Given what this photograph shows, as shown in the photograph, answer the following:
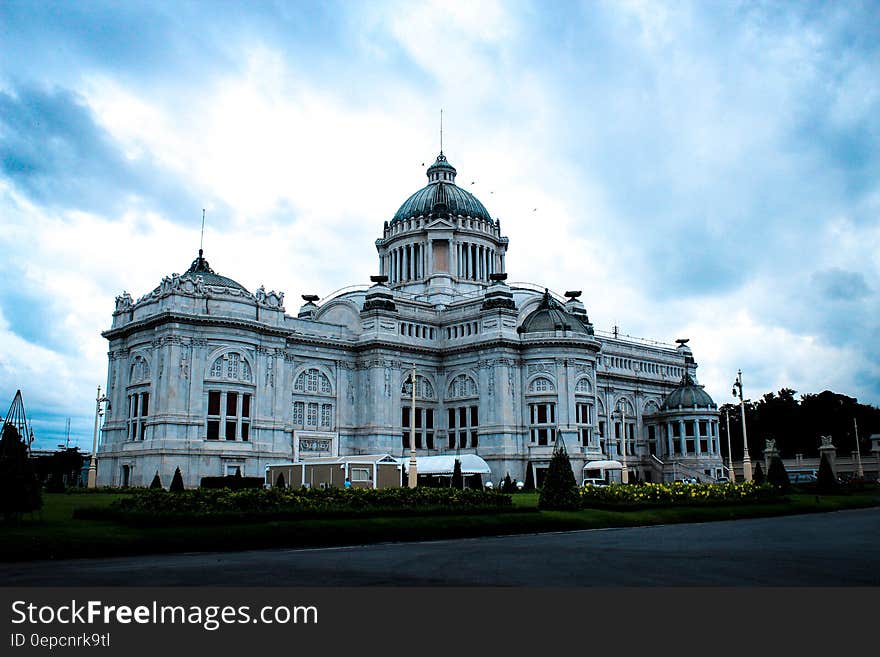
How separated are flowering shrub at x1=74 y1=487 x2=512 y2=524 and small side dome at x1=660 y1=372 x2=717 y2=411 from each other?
62738mm

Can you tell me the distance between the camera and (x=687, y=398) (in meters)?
98.0

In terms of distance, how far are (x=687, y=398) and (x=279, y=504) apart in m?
73.8

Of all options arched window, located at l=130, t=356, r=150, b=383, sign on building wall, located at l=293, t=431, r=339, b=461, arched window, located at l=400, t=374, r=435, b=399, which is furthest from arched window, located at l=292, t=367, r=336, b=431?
arched window, located at l=130, t=356, r=150, b=383

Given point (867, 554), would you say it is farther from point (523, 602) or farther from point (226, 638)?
point (226, 638)

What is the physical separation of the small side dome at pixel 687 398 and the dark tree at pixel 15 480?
268 ft

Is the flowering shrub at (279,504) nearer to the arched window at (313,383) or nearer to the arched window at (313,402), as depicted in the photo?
the arched window at (313,402)

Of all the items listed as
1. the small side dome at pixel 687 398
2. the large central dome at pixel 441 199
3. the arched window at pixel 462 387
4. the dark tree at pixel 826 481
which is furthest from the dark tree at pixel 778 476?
the large central dome at pixel 441 199

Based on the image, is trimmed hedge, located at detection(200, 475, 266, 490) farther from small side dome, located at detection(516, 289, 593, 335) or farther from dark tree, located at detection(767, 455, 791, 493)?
dark tree, located at detection(767, 455, 791, 493)

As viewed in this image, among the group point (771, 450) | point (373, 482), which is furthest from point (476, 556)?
point (771, 450)

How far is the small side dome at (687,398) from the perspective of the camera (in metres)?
97.8

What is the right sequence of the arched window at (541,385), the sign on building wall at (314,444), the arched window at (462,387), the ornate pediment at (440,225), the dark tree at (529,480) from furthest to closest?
the ornate pediment at (440,225) < the arched window at (462,387) < the arched window at (541,385) < the sign on building wall at (314,444) < the dark tree at (529,480)

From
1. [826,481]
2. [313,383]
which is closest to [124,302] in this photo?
[313,383]

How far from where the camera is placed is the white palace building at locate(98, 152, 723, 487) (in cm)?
6794

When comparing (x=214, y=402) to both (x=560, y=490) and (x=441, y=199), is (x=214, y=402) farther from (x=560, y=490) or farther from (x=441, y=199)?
(x=441, y=199)
